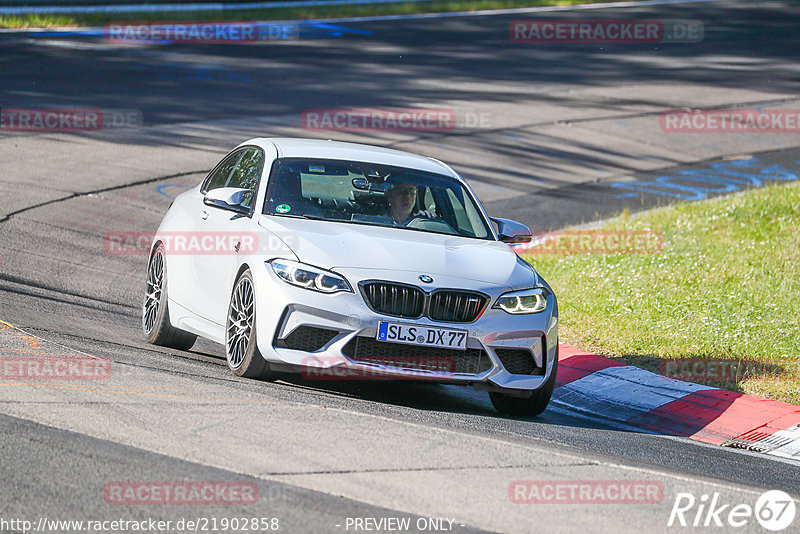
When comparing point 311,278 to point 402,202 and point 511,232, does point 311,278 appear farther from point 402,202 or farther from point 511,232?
point 511,232

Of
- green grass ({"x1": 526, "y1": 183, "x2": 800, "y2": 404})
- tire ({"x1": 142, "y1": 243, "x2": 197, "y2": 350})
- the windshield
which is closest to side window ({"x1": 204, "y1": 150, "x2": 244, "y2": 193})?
tire ({"x1": 142, "y1": 243, "x2": 197, "y2": 350})

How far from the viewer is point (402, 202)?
343 inches

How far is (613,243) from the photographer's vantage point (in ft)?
48.0

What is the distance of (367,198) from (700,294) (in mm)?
4547

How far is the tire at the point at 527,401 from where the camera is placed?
798 cm

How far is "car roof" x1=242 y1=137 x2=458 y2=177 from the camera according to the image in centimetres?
888

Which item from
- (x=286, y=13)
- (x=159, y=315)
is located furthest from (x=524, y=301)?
(x=286, y=13)

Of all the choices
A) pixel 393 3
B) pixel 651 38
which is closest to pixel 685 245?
pixel 651 38

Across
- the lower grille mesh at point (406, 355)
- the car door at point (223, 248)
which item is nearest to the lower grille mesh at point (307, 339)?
the lower grille mesh at point (406, 355)

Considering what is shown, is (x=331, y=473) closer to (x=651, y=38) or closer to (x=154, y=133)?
(x=154, y=133)

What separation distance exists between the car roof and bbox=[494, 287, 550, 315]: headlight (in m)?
1.69

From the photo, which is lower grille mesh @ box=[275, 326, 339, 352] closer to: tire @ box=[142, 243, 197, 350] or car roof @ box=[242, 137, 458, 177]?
car roof @ box=[242, 137, 458, 177]

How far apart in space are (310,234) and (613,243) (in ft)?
24.5

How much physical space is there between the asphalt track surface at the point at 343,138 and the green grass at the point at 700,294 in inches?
74.0
